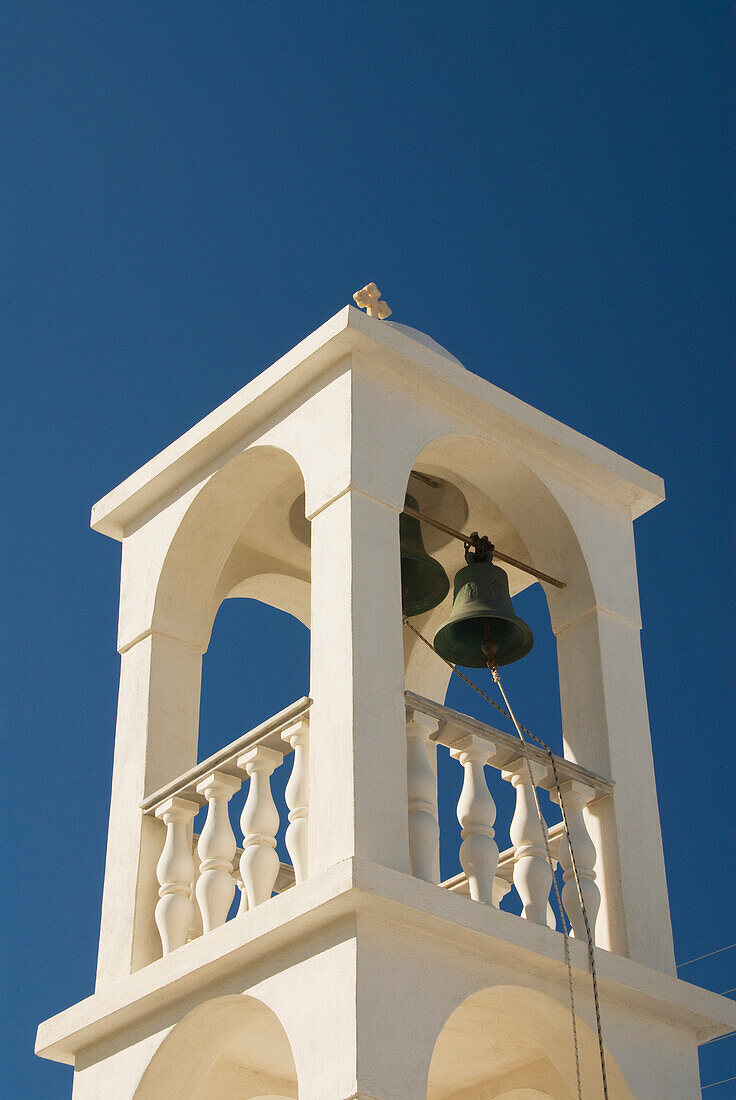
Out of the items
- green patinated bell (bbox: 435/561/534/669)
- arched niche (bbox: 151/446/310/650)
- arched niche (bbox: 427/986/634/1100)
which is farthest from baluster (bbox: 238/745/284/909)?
green patinated bell (bbox: 435/561/534/669)

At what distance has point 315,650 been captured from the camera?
7.74 m

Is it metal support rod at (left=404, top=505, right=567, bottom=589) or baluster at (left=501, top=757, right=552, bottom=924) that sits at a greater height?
metal support rod at (left=404, top=505, right=567, bottom=589)

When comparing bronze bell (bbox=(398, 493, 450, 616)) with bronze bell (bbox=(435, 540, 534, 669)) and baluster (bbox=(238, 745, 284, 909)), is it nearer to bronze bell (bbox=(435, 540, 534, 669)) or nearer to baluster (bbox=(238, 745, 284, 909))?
bronze bell (bbox=(435, 540, 534, 669))

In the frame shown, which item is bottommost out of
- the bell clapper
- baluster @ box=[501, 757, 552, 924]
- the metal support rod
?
baluster @ box=[501, 757, 552, 924]

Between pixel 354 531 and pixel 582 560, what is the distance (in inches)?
62.5

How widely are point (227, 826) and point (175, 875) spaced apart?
1.16 feet

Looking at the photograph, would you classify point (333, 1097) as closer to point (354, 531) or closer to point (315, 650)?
point (315, 650)

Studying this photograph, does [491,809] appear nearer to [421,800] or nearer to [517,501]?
[421,800]

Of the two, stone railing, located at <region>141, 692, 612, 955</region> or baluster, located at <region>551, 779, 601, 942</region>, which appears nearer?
stone railing, located at <region>141, 692, 612, 955</region>

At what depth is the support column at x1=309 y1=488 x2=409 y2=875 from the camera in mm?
7145

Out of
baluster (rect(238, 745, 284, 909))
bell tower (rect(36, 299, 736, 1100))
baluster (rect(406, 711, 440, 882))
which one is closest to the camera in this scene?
bell tower (rect(36, 299, 736, 1100))

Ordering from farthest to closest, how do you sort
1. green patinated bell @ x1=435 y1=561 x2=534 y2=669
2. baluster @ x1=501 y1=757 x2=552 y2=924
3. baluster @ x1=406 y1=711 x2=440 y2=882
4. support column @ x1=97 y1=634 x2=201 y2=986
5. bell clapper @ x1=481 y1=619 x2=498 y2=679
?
bell clapper @ x1=481 y1=619 x2=498 y2=679 < green patinated bell @ x1=435 y1=561 x2=534 y2=669 < support column @ x1=97 y1=634 x2=201 y2=986 < baluster @ x1=501 y1=757 x2=552 y2=924 < baluster @ x1=406 y1=711 x2=440 y2=882

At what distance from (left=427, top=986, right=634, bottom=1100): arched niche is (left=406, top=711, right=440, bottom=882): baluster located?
22.6 inches

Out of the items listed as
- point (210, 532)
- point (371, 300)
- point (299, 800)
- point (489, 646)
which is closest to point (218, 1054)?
point (299, 800)
